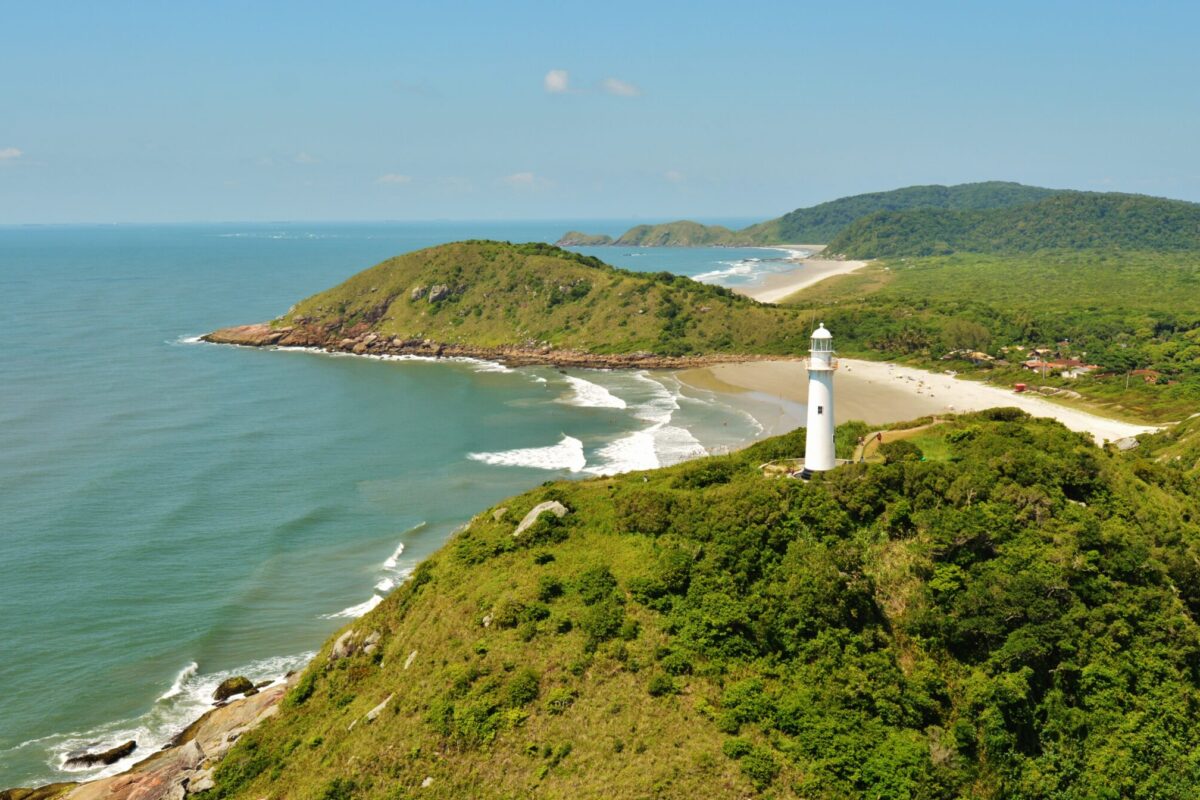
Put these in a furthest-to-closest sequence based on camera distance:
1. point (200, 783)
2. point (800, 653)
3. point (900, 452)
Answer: point (900, 452)
point (200, 783)
point (800, 653)

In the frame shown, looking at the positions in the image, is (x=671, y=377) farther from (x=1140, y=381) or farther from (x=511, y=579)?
(x=511, y=579)

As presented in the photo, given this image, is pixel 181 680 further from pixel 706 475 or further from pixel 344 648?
pixel 706 475

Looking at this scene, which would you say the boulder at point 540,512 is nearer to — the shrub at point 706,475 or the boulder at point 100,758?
the shrub at point 706,475

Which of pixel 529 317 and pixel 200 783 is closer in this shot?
pixel 200 783

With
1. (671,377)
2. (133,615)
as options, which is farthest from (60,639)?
(671,377)

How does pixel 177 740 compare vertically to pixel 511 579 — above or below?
below


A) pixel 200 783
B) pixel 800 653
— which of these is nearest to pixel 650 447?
pixel 800 653

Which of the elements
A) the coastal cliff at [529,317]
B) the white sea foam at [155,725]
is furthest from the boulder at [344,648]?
the coastal cliff at [529,317]
